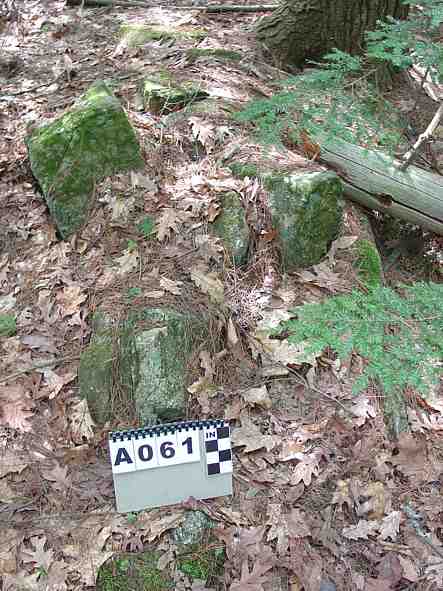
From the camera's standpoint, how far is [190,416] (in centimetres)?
299

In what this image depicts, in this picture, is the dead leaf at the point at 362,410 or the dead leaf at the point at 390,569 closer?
the dead leaf at the point at 390,569

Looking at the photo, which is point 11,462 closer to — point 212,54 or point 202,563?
point 202,563

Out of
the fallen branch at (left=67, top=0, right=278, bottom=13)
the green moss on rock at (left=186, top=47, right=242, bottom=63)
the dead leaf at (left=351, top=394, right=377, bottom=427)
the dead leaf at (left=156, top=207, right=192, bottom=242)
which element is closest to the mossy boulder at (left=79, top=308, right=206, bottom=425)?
the dead leaf at (left=156, top=207, right=192, bottom=242)

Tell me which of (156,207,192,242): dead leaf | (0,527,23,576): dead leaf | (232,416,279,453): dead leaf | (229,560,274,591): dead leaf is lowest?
(0,527,23,576): dead leaf

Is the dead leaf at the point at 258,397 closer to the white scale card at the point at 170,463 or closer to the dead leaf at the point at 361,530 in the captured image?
the white scale card at the point at 170,463

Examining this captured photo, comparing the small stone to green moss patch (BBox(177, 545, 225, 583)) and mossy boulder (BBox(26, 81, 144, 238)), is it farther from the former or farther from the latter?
mossy boulder (BBox(26, 81, 144, 238))

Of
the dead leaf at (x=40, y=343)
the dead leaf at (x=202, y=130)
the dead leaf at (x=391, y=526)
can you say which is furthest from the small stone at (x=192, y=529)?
the dead leaf at (x=202, y=130)

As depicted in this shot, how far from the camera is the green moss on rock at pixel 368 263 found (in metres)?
3.62

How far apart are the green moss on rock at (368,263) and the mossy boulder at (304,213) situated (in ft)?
0.86

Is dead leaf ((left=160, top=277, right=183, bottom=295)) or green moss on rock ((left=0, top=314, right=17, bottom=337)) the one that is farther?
green moss on rock ((left=0, top=314, right=17, bottom=337))

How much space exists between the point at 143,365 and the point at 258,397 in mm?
667

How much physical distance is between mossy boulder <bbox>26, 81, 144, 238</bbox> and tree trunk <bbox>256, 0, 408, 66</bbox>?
2043 mm

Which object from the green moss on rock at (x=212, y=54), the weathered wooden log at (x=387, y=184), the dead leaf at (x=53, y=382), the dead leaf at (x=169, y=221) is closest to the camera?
the dead leaf at (x=53, y=382)

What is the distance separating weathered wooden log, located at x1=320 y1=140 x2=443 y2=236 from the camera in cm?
381
